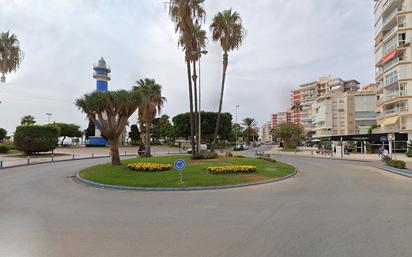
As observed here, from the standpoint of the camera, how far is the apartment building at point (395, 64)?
4450 centimetres

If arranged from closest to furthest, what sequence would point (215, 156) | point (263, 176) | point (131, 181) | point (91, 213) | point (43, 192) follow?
point (91, 213), point (43, 192), point (131, 181), point (263, 176), point (215, 156)

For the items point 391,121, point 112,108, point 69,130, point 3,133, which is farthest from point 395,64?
point 3,133

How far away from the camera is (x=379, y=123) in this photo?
54094 millimetres

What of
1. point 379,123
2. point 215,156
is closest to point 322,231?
point 215,156

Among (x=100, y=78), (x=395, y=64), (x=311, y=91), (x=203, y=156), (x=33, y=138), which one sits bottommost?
(x=203, y=156)

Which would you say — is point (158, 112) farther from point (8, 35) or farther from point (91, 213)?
point (91, 213)

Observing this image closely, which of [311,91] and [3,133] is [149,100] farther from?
[311,91]

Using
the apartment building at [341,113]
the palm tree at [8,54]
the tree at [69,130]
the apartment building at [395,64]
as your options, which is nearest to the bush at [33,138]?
the palm tree at [8,54]

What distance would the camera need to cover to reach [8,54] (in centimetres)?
2964

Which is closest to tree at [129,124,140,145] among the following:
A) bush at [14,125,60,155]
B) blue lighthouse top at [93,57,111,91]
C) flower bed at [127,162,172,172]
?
blue lighthouse top at [93,57,111,91]

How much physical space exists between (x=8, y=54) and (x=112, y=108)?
1747 cm

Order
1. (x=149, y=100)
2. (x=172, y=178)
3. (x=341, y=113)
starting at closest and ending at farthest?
(x=172, y=178), (x=149, y=100), (x=341, y=113)

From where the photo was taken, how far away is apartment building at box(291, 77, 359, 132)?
411ft

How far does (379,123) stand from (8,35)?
60789 millimetres
